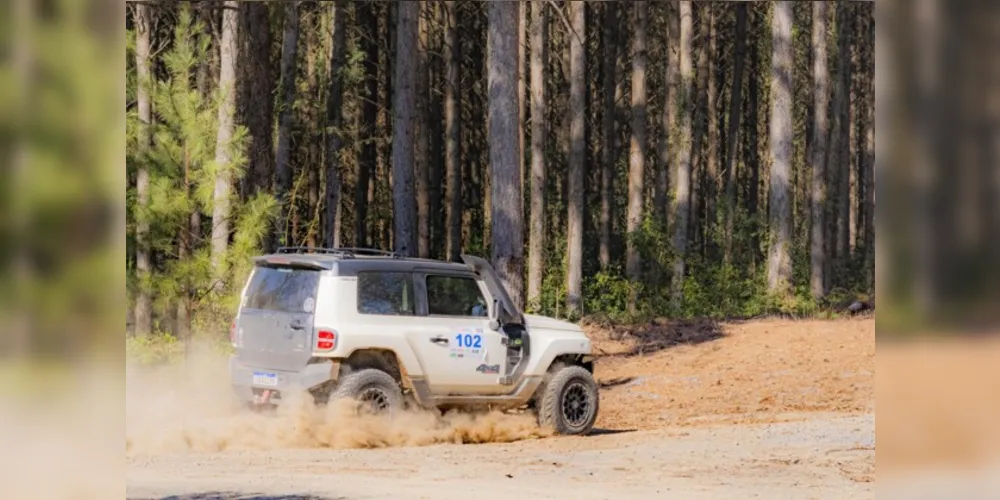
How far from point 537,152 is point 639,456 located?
1520cm

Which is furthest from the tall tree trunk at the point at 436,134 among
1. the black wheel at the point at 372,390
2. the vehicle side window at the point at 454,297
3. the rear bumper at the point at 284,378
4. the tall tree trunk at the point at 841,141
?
the black wheel at the point at 372,390

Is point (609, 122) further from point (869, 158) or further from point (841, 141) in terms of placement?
point (869, 158)

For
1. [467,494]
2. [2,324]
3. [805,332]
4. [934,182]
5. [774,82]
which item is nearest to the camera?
[2,324]

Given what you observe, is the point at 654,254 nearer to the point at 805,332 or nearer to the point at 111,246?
the point at 805,332

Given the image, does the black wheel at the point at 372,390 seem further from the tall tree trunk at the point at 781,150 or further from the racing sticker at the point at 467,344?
the tall tree trunk at the point at 781,150

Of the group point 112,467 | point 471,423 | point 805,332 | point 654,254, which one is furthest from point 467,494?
point 654,254

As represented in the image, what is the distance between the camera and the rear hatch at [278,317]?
13008 mm

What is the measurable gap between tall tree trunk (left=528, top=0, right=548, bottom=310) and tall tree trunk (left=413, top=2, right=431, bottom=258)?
14.4 ft

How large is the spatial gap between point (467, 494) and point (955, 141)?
18.4ft

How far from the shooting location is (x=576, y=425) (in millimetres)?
14289

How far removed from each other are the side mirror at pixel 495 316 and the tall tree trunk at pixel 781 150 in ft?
45.8

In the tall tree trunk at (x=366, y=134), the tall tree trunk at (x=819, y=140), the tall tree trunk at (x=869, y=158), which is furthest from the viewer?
the tall tree trunk at (x=869, y=158)

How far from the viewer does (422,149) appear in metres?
34.4

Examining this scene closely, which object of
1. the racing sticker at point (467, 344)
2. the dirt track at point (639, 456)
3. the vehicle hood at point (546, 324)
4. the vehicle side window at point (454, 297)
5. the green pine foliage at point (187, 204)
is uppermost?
the green pine foliage at point (187, 204)
